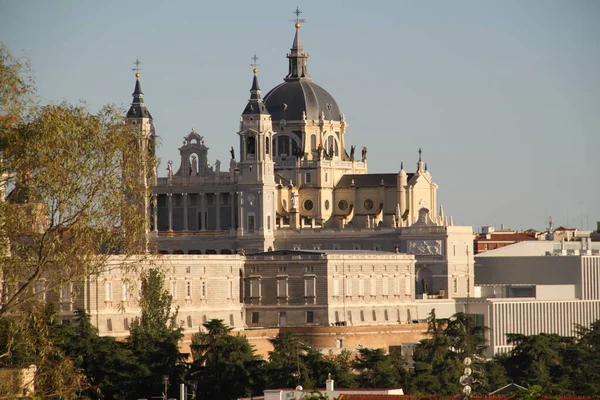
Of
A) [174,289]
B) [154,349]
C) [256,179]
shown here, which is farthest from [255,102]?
[154,349]

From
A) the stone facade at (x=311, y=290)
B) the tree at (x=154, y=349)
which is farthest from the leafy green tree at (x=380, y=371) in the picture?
the stone facade at (x=311, y=290)

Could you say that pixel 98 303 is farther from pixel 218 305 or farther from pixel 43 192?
pixel 43 192

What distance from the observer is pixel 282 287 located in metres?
157

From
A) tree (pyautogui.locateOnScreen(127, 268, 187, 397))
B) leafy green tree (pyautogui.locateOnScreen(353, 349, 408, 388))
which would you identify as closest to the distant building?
tree (pyautogui.locateOnScreen(127, 268, 187, 397))

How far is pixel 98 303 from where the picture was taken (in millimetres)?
137750

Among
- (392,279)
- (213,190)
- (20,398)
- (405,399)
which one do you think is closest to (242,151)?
(213,190)

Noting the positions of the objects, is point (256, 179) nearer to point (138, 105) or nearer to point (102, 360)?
point (138, 105)

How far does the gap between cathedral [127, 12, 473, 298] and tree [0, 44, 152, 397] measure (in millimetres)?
117679

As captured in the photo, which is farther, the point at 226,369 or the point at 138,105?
the point at 138,105

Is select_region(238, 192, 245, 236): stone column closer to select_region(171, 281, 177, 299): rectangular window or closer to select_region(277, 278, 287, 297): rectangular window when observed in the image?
select_region(277, 278, 287, 297): rectangular window

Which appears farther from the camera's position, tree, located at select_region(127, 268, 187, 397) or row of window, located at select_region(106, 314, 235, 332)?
row of window, located at select_region(106, 314, 235, 332)

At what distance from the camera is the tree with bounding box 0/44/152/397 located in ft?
201

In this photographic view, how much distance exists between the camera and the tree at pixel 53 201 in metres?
61.2

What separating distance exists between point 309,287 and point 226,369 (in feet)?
Answer: 160
